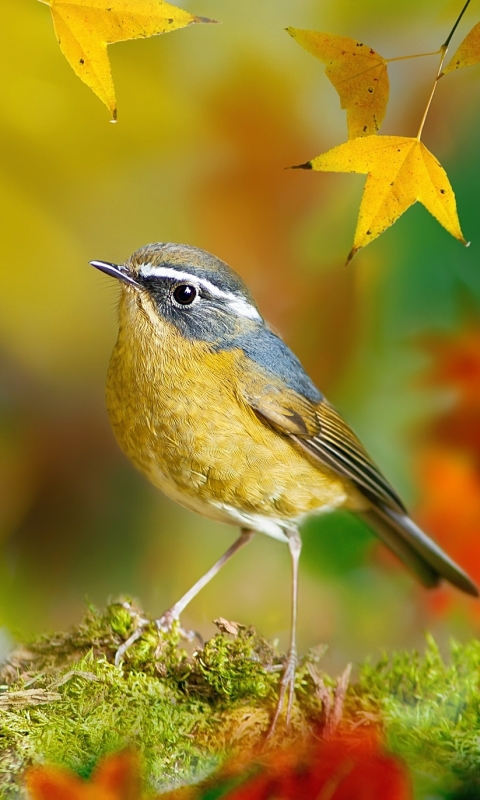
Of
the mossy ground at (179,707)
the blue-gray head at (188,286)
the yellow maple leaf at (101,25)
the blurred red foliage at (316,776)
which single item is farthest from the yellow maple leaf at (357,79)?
the blurred red foliage at (316,776)

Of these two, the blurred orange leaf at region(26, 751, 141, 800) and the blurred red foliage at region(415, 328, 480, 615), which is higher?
the blurred red foliage at region(415, 328, 480, 615)

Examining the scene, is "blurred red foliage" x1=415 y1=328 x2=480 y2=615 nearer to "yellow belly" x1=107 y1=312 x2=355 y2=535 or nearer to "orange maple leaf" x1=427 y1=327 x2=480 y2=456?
"orange maple leaf" x1=427 y1=327 x2=480 y2=456

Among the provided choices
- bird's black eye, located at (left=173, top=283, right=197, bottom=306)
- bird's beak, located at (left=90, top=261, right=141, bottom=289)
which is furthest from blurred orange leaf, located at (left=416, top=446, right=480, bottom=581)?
bird's beak, located at (left=90, top=261, right=141, bottom=289)

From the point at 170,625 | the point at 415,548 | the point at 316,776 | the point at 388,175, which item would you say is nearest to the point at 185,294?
the point at 388,175

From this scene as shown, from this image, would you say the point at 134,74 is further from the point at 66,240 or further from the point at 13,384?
the point at 13,384

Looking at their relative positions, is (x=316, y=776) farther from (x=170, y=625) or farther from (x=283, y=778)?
(x=170, y=625)

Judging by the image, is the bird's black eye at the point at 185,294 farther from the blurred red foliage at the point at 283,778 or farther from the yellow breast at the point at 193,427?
the blurred red foliage at the point at 283,778

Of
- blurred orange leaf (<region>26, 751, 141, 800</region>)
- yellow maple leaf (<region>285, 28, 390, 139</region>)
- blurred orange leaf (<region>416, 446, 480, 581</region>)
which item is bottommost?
blurred orange leaf (<region>26, 751, 141, 800</region>)
